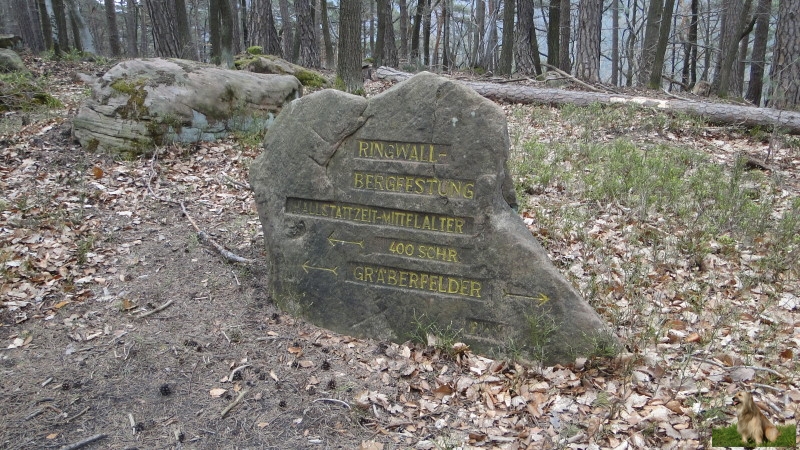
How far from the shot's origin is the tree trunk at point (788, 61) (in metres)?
9.73

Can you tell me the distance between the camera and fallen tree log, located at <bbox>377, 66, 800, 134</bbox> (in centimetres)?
881

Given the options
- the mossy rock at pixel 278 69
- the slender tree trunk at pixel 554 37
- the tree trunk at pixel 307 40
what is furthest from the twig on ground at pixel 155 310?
the slender tree trunk at pixel 554 37

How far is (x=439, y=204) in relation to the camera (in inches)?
170

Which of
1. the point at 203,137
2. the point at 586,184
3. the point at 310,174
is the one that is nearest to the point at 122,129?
the point at 203,137

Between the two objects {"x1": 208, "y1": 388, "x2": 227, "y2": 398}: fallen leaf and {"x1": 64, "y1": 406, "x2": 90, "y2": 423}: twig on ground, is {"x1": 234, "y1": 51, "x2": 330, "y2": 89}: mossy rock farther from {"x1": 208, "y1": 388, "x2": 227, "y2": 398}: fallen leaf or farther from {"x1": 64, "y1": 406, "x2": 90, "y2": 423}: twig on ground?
{"x1": 64, "y1": 406, "x2": 90, "y2": 423}: twig on ground

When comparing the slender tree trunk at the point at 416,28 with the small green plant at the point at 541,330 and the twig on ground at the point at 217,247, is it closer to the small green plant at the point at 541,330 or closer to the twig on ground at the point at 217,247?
the twig on ground at the point at 217,247

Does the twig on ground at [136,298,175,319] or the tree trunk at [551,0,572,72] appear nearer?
the twig on ground at [136,298,175,319]

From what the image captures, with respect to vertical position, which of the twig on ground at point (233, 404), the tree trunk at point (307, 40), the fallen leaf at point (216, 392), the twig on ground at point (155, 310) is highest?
the tree trunk at point (307, 40)

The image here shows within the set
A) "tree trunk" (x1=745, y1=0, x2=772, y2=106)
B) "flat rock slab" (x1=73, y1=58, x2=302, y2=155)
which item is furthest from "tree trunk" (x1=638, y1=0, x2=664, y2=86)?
"flat rock slab" (x1=73, y1=58, x2=302, y2=155)

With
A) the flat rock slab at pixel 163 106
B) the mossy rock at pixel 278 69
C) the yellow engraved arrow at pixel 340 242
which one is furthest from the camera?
the mossy rock at pixel 278 69

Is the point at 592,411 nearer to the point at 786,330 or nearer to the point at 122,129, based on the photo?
the point at 786,330

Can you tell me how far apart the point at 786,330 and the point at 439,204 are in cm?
292

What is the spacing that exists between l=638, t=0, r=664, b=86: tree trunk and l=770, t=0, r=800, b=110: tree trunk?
5.03 m

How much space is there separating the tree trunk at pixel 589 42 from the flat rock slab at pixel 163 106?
8.67 metres
